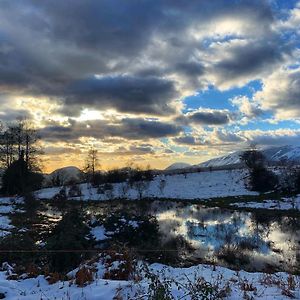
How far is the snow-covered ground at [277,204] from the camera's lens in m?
33.0

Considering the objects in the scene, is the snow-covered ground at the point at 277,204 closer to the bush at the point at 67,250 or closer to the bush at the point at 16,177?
the bush at the point at 67,250

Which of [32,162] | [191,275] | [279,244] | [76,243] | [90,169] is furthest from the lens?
[90,169]

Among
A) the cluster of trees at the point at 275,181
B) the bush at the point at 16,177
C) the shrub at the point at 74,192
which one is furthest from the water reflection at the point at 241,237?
the bush at the point at 16,177

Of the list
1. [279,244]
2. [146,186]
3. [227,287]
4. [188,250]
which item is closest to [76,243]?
[188,250]

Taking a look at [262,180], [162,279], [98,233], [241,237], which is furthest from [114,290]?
[262,180]

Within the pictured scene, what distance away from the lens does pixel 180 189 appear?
50.2 meters

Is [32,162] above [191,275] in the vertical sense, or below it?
above

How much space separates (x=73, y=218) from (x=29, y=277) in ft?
23.8

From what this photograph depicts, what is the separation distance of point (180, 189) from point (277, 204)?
17237 millimetres

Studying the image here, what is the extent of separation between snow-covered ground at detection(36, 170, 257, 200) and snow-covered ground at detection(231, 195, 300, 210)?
24.9 feet

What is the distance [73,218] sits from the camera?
16.7 m

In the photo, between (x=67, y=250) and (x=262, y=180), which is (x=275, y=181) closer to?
(x=262, y=180)

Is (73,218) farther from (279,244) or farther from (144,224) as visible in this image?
(279,244)

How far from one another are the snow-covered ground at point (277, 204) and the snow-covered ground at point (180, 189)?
24.9ft
